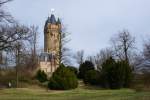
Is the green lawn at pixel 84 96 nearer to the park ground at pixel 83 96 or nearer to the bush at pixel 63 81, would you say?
the park ground at pixel 83 96

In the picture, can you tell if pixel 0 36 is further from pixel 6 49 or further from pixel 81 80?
pixel 81 80

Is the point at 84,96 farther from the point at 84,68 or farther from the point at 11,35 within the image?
the point at 84,68

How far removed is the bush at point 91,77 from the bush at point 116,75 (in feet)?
9.35

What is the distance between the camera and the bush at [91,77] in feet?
217

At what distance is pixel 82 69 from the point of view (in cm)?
7531

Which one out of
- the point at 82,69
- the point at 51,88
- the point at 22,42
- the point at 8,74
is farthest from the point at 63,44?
the point at 22,42

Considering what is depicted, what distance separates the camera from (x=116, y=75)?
61156 millimetres

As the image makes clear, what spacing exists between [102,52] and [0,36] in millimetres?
62243

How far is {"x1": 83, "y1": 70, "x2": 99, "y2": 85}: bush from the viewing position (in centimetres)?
6619

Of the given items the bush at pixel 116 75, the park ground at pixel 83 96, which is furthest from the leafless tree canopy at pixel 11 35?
the bush at pixel 116 75

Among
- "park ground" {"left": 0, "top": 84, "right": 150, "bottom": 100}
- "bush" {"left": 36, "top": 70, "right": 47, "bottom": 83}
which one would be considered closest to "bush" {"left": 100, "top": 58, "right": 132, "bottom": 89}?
"bush" {"left": 36, "top": 70, "right": 47, "bottom": 83}

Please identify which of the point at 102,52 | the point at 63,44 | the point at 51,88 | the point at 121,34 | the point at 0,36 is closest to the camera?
the point at 0,36

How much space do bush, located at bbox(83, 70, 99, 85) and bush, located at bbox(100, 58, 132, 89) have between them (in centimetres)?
285

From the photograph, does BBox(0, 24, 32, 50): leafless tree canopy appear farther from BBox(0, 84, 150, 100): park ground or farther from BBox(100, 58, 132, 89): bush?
BBox(100, 58, 132, 89): bush
